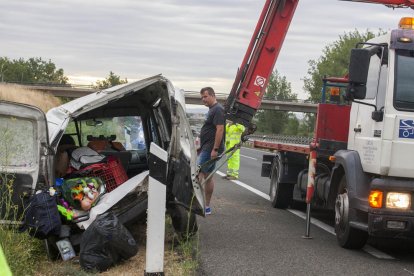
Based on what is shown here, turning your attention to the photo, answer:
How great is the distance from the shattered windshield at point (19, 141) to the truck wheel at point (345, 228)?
11.8 feet

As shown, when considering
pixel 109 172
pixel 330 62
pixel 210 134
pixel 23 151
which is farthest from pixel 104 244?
pixel 330 62

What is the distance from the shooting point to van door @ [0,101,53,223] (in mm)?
6309

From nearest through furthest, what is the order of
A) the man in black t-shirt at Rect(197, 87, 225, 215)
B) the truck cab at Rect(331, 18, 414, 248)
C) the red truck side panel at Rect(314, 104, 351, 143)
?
the truck cab at Rect(331, 18, 414, 248), the red truck side panel at Rect(314, 104, 351, 143), the man in black t-shirt at Rect(197, 87, 225, 215)

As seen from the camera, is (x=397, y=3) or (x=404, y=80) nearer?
(x=404, y=80)

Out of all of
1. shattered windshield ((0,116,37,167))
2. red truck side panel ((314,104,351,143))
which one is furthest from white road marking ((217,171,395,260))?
shattered windshield ((0,116,37,167))

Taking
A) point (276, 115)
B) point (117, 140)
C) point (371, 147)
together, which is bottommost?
point (276, 115)

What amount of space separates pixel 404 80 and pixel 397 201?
4.34 ft

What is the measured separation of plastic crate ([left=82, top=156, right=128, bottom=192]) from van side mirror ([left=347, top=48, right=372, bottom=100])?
2.90 metres

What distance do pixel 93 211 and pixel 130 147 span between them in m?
2.80

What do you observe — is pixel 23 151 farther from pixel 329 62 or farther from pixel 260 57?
pixel 329 62

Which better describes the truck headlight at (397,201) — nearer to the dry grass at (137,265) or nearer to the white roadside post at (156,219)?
the dry grass at (137,265)

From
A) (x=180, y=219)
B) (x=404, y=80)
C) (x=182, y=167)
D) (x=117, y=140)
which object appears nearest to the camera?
(x=404, y=80)

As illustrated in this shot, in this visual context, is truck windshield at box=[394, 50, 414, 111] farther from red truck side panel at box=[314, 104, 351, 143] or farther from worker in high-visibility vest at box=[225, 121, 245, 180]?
worker in high-visibility vest at box=[225, 121, 245, 180]

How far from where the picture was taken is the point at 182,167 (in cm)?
725
